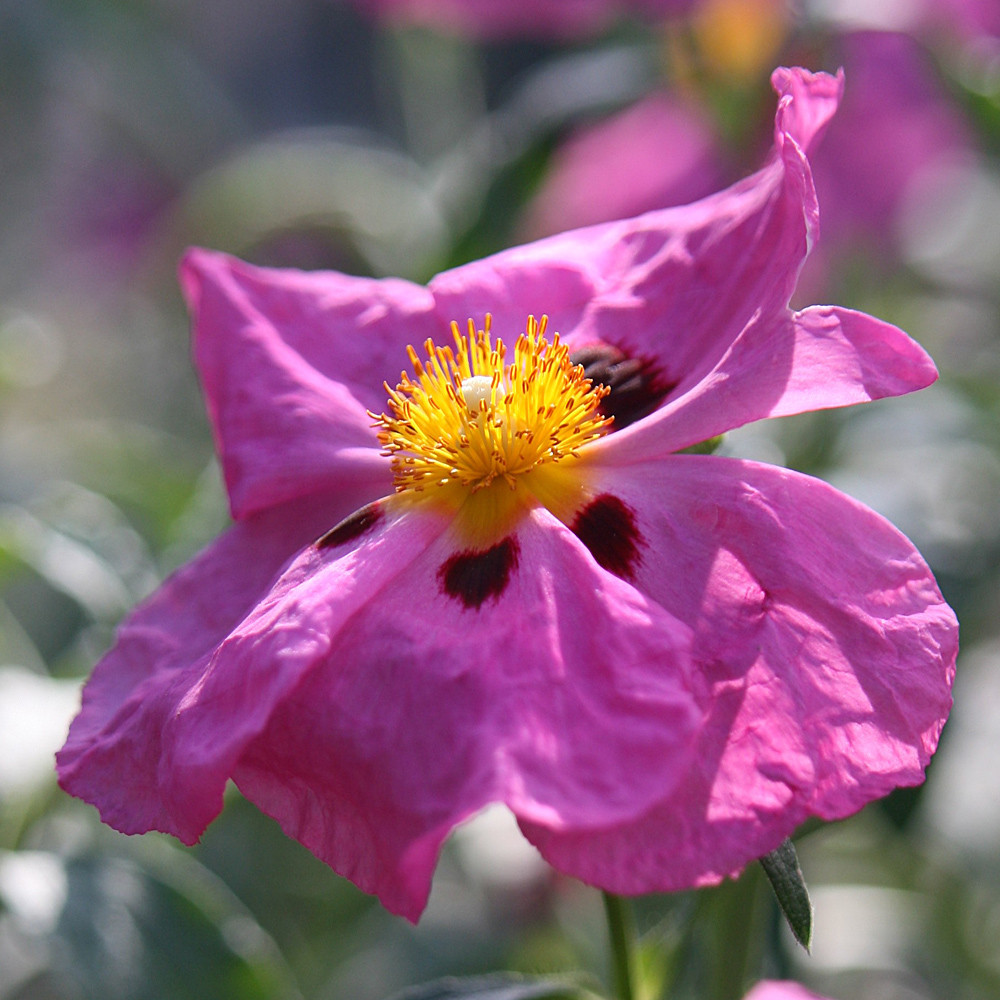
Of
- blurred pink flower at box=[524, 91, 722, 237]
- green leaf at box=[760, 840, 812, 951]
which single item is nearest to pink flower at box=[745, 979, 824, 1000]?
green leaf at box=[760, 840, 812, 951]

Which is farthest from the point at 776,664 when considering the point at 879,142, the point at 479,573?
the point at 879,142

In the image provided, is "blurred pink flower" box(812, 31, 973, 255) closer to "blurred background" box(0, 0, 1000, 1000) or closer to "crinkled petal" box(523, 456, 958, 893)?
"blurred background" box(0, 0, 1000, 1000)

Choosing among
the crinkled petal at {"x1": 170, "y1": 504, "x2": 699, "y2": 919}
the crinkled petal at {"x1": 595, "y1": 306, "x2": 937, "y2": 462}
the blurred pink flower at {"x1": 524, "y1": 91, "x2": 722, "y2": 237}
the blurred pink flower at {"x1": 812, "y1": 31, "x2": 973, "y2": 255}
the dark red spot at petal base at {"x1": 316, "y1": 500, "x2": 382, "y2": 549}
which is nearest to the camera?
the crinkled petal at {"x1": 170, "y1": 504, "x2": 699, "y2": 919}

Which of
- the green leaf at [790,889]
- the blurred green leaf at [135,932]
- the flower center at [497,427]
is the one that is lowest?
the blurred green leaf at [135,932]

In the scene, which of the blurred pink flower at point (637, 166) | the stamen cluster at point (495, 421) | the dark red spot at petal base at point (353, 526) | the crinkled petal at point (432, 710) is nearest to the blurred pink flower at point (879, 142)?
the blurred pink flower at point (637, 166)

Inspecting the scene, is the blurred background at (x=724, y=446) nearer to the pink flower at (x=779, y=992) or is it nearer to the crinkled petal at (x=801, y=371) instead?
the pink flower at (x=779, y=992)
